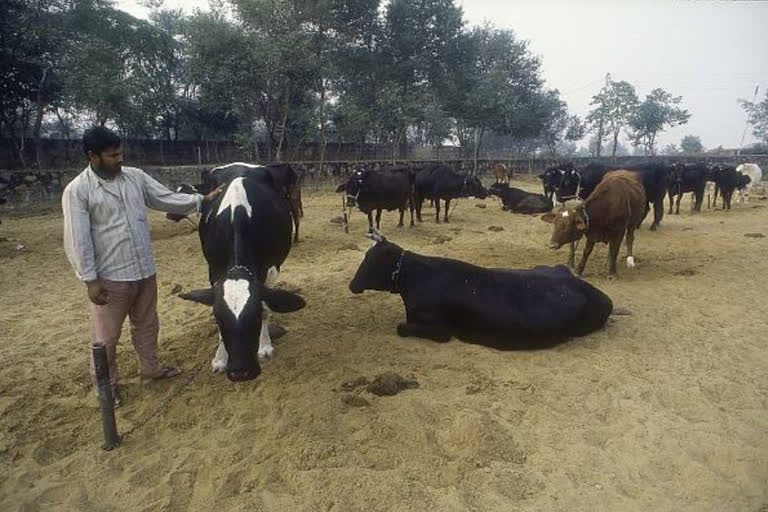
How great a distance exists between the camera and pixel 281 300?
3.74 meters

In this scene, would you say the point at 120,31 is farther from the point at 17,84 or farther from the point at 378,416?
the point at 378,416

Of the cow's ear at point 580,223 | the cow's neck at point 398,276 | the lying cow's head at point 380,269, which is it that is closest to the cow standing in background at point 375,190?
the cow's ear at point 580,223

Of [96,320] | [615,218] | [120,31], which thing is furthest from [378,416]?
[120,31]

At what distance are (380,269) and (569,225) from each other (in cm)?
370

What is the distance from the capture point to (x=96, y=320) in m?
3.87

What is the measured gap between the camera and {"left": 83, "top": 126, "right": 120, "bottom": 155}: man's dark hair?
353 centimetres

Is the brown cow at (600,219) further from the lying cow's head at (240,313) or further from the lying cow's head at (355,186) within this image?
the lying cow's head at (240,313)

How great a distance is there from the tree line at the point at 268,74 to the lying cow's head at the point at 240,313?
59.2 feet

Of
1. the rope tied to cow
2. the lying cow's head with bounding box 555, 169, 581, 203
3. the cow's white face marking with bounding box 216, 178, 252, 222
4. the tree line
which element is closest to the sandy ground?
the rope tied to cow

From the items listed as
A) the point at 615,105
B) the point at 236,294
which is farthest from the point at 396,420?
the point at 615,105

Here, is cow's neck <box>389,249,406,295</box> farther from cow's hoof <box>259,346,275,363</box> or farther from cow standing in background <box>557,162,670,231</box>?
cow standing in background <box>557,162,670,231</box>

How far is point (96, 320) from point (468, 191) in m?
12.8

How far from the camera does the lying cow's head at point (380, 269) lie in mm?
5500

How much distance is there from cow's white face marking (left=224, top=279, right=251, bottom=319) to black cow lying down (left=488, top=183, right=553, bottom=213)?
14.4m
